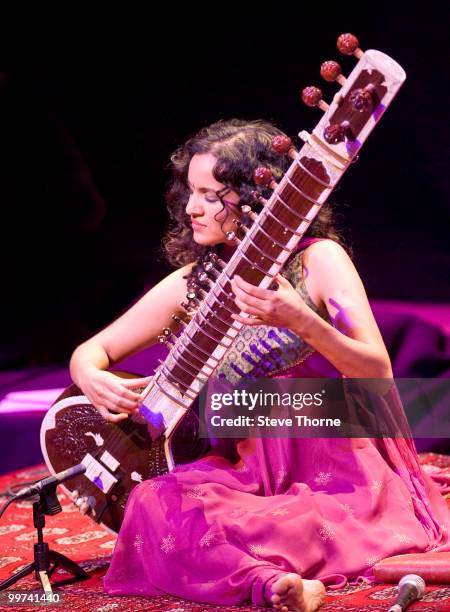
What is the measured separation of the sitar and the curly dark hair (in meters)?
0.09

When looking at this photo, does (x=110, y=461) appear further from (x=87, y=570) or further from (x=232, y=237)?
(x=232, y=237)

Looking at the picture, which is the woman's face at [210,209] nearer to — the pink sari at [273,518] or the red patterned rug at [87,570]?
the pink sari at [273,518]

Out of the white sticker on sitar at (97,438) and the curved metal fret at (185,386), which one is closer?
the curved metal fret at (185,386)

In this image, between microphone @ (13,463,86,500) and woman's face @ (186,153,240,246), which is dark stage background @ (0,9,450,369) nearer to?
woman's face @ (186,153,240,246)

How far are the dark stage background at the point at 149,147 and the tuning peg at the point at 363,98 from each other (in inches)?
87.1

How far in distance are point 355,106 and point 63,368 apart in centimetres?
316

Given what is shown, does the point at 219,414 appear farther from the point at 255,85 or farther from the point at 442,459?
the point at 255,85

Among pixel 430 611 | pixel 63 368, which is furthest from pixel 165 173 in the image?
pixel 430 611

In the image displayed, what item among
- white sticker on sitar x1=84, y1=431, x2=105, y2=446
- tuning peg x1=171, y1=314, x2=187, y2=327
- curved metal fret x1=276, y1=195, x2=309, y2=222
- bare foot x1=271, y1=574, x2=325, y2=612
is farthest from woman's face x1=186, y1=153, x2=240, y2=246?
bare foot x1=271, y1=574, x2=325, y2=612

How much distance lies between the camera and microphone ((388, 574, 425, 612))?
2.10 metres

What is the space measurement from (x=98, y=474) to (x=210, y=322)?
0.55 meters

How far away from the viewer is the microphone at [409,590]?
6.88 feet

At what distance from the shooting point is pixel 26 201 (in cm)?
524

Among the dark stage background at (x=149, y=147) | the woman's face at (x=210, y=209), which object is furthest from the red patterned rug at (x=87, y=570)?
the dark stage background at (x=149, y=147)
